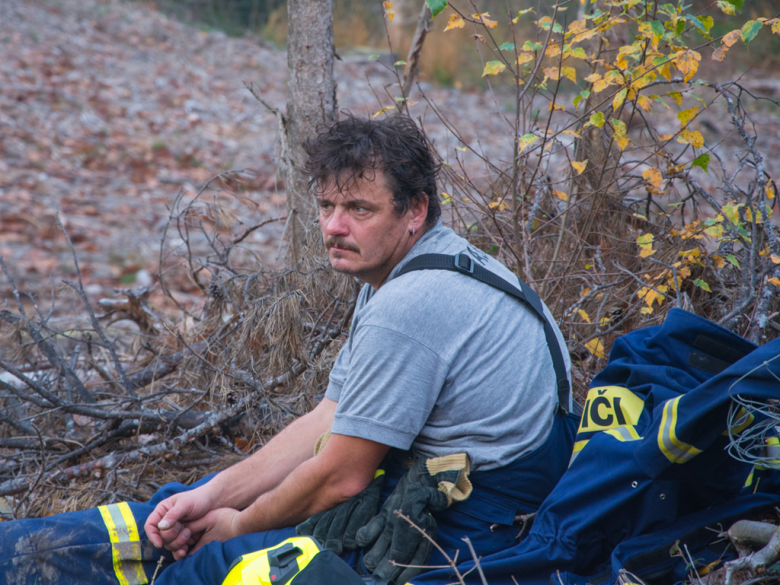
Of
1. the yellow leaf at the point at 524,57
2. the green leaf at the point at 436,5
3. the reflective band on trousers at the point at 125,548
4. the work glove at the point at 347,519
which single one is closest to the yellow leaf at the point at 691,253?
the yellow leaf at the point at 524,57

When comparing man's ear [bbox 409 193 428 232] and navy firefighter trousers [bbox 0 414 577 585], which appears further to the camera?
man's ear [bbox 409 193 428 232]

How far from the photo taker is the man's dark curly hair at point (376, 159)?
1.99 m

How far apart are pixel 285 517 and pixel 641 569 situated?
102cm

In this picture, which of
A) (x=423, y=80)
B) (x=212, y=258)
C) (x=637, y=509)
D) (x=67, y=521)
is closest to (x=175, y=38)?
(x=423, y=80)

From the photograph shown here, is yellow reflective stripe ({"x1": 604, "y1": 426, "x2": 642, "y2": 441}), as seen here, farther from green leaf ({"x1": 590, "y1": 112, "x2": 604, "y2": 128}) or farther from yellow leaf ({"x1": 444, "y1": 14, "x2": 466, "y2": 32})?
yellow leaf ({"x1": 444, "y1": 14, "x2": 466, "y2": 32})

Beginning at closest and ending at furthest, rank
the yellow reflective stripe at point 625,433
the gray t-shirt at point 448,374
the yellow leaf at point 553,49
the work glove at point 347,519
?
the yellow reflective stripe at point 625,433
the gray t-shirt at point 448,374
the work glove at point 347,519
the yellow leaf at point 553,49

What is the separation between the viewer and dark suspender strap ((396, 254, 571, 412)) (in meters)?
1.83

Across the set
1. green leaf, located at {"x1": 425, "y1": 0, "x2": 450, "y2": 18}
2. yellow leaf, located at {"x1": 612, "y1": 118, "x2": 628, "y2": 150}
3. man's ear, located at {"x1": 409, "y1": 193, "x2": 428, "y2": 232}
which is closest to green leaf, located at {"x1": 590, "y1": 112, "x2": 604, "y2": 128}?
yellow leaf, located at {"x1": 612, "y1": 118, "x2": 628, "y2": 150}

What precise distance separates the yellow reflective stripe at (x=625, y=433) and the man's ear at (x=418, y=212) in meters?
0.85

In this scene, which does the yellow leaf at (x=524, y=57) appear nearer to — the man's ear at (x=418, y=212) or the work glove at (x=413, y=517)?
the man's ear at (x=418, y=212)

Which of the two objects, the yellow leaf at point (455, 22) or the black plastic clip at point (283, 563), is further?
the yellow leaf at point (455, 22)

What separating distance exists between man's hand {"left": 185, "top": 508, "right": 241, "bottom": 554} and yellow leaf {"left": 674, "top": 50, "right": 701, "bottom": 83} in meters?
2.41

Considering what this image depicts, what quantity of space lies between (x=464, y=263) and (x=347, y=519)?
32.3 inches

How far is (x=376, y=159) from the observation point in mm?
1992
